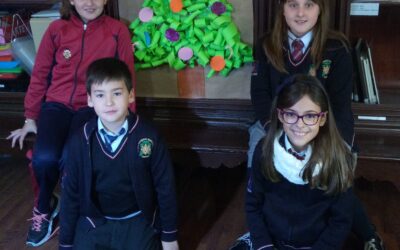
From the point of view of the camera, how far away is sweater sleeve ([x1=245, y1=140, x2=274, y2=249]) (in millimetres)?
1590

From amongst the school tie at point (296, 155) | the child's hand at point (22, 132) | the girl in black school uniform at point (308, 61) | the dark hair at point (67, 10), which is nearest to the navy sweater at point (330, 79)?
the girl in black school uniform at point (308, 61)

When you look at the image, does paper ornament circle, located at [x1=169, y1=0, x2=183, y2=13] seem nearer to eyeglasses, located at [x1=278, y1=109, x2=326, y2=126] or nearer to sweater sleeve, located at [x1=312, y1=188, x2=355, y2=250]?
eyeglasses, located at [x1=278, y1=109, x2=326, y2=126]

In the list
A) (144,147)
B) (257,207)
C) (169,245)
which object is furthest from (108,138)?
(257,207)

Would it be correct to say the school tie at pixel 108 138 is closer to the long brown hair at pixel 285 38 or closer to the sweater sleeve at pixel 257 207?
the sweater sleeve at pixel 257 207

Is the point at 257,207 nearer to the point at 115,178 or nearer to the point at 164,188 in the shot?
the point at 164,188

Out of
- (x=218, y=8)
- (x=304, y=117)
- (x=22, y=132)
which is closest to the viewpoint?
(x=304, y=117)

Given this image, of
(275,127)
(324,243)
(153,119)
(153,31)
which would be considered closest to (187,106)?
(153,119)

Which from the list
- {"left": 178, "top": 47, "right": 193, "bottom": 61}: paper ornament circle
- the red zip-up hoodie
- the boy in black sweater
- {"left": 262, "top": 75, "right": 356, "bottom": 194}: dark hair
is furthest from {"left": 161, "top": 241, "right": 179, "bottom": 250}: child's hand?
{"left": 178, "top": 47, "right": 193, "bottom": 61}: paper ornament circle

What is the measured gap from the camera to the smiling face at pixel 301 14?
183 centimetres

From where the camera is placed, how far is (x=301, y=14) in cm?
183

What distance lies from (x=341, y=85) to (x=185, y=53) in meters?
0.63

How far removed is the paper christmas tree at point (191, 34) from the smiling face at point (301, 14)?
266mm

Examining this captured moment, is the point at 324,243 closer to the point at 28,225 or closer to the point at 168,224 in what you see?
the point at 168,224

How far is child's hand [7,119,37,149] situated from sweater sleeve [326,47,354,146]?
120cm
